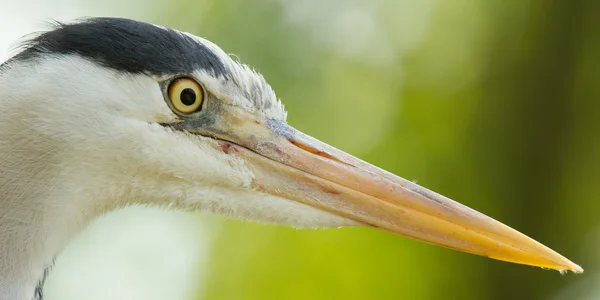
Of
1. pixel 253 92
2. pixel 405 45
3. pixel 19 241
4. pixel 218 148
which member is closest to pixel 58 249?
pixel 19 241

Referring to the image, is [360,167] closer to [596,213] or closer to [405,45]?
[596,213]

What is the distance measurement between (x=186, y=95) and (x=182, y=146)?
0.53 feet

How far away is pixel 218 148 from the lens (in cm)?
231

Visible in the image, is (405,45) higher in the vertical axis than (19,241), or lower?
higher

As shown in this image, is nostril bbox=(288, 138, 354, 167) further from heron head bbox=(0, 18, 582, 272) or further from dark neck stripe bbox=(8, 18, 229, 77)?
dark neck stripe bbox=(8, 18, 229, 77)

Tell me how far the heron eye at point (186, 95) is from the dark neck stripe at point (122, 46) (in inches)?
1.6

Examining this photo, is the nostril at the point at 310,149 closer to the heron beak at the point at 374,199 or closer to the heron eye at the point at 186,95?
the heron beak at the point at 374,199

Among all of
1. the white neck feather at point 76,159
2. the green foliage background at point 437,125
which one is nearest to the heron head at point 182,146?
the white neck feather at point 76,159

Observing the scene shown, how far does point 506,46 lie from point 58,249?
18.0ft

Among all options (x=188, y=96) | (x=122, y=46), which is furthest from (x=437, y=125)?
(x=122, y=46)

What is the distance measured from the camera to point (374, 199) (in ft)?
7.72

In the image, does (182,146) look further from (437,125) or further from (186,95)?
Answer: (437,125)

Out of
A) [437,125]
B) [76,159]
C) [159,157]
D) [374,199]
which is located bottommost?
[76,159]

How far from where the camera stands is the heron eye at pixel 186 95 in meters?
2.21
